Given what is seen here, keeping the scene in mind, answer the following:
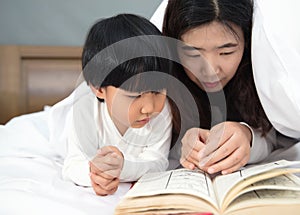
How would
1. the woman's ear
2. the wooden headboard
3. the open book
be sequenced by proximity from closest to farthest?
the open book < the woman's ear < the wooden headboard

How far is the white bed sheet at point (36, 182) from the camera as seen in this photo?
67 centimetres

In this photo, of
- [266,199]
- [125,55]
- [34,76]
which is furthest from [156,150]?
[34,76]

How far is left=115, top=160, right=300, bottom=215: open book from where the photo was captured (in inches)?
22.3

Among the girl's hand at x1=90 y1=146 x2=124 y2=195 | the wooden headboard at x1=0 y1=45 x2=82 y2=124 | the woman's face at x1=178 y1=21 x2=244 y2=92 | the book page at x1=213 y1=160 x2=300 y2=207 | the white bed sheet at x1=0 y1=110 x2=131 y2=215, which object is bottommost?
the wooden headboard at x1=0 y1=45 x2=82 y2=124

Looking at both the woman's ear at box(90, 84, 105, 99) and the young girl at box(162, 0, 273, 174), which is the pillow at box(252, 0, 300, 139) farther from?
the woman's ear at box(90, 84, 105, 99)

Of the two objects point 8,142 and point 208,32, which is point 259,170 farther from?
point 8,142

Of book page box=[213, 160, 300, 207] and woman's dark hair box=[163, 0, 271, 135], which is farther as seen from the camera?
woman's dark hair box=[163, 0, 271, 135]

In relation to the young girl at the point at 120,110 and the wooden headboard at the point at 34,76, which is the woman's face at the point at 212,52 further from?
the wooden headboard at the point at 34,76

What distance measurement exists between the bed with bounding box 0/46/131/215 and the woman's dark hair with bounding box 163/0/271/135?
26cm

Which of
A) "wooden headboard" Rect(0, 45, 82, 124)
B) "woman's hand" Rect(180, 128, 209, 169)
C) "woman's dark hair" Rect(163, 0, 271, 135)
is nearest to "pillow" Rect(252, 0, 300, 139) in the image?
"woman's dark hair" Rect(163, 0, 271, 135)

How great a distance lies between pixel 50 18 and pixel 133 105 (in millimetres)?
1026

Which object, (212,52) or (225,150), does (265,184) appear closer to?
(225,150)

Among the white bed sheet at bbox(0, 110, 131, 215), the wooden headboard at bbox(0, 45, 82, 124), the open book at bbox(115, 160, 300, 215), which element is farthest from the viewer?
the wooden headboard at bbox(0, 45, 82, 124)

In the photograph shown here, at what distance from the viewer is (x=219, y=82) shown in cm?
87
